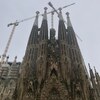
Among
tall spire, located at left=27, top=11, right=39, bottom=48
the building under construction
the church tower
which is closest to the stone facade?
the building under construction

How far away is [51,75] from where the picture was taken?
30.8m

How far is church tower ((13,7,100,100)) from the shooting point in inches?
1120

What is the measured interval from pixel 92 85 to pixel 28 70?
10161mm

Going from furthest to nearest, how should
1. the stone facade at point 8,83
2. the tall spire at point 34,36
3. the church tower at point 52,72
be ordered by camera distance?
the tall spire at point 34,36 → the stone facade at point 8,83 → the church tower at point 52,72

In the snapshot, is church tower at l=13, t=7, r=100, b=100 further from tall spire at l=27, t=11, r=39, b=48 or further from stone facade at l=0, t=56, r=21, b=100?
stone facade at l=0, t=56, r=21, b=100

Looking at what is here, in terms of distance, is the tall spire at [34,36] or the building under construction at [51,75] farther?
the tall spire at [34,36]

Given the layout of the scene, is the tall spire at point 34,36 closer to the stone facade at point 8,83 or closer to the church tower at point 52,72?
the church tower at point 52,72

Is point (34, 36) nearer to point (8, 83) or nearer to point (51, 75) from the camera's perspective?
point (8, 83)

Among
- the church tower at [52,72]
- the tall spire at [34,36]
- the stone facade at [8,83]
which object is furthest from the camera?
the tall spire at [34,36]

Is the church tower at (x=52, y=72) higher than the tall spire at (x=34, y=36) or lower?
lower

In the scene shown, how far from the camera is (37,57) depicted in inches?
1329

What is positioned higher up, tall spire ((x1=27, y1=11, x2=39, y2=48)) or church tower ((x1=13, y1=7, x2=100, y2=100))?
tall spire ((x1=27, y1=11, x2=39, y2=48))

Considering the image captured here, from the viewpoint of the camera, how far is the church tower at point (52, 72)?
28.5 m

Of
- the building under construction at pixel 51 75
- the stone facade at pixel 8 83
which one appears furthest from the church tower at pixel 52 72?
the stone facade at pixel 8 83
